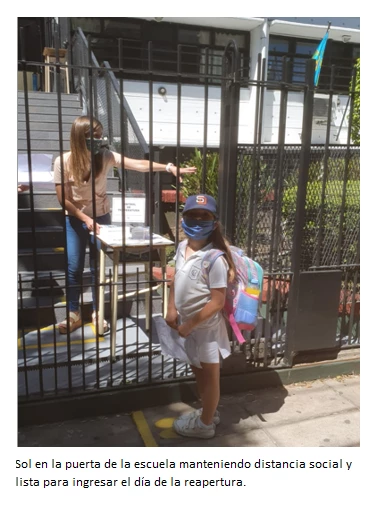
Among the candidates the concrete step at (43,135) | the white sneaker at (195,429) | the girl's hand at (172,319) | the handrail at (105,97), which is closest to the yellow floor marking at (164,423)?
the white sneaker at (195,429)

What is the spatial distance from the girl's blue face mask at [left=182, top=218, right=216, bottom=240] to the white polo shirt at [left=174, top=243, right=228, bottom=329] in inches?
3.6

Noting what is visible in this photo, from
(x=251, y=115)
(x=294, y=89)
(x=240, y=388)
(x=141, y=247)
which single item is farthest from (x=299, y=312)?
(x=251, y=115)

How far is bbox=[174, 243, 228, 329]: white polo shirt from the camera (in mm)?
2656

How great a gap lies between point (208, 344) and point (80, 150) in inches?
70.2

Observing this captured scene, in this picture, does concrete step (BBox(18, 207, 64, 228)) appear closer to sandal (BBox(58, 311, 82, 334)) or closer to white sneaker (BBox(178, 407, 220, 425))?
sandal (BBox(58, 311, 82, 334))

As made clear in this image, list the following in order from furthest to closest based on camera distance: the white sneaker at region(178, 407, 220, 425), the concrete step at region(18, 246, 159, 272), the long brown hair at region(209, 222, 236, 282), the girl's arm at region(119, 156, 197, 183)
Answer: the concrete step at region(18, 246, 159, 272), the girl's arm at region(119, 156, 197, 183), the white sneaker at region(178, 407, 220, 425), the long brown hair at region(209, 222, 236, 282)

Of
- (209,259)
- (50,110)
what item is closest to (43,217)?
(50,110)

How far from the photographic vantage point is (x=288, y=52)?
11219 mm

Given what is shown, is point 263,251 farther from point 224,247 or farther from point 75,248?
point 75,248

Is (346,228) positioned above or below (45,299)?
above

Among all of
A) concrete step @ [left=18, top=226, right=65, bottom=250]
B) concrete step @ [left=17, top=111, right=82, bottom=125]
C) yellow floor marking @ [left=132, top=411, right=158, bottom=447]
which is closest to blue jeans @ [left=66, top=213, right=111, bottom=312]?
yellow floor marking @ [left=132, top=411, right=158, bottom=447]

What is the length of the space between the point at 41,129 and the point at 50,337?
367cm

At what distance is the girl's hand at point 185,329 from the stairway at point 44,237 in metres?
1.08

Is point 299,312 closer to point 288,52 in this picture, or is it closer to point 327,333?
point 327,333
